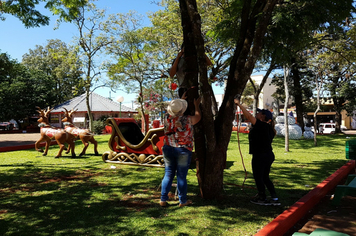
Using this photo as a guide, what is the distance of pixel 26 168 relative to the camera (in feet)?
24.6

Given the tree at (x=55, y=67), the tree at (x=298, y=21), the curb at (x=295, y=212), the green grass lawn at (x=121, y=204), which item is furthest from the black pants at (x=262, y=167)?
the tree at (x=55, y=67)

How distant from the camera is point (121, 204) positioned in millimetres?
4379

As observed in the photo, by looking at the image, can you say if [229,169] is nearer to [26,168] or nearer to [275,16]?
[275,16]

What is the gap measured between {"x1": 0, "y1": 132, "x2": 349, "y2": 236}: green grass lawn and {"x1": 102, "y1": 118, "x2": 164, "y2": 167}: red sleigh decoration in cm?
49

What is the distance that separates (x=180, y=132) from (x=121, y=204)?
1563 mm

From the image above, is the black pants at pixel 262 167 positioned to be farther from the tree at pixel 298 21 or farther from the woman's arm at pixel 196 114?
the tree at pixel 298 21

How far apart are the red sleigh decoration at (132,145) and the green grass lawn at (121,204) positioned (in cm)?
49

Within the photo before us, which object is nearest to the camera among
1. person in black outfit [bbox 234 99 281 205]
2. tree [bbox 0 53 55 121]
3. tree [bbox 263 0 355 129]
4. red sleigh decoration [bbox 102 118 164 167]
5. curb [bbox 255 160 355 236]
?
curb [bbox 255 160 355 236]

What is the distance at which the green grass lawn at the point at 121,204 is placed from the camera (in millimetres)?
3439

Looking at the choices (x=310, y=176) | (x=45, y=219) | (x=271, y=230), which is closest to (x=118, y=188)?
(x=45, y=219)

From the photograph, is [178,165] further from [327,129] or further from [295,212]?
[327,129]

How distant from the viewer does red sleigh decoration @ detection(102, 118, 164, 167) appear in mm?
7430

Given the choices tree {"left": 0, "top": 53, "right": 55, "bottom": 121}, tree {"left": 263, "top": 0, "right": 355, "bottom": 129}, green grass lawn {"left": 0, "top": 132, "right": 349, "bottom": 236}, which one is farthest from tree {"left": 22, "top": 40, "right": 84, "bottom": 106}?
tree {"left": 263, "top": 0, "right": 355, "bottom": 129}

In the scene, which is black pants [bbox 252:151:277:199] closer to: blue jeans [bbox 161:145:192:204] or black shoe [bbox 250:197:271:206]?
black shoe [bbox 250:197:271:206]
